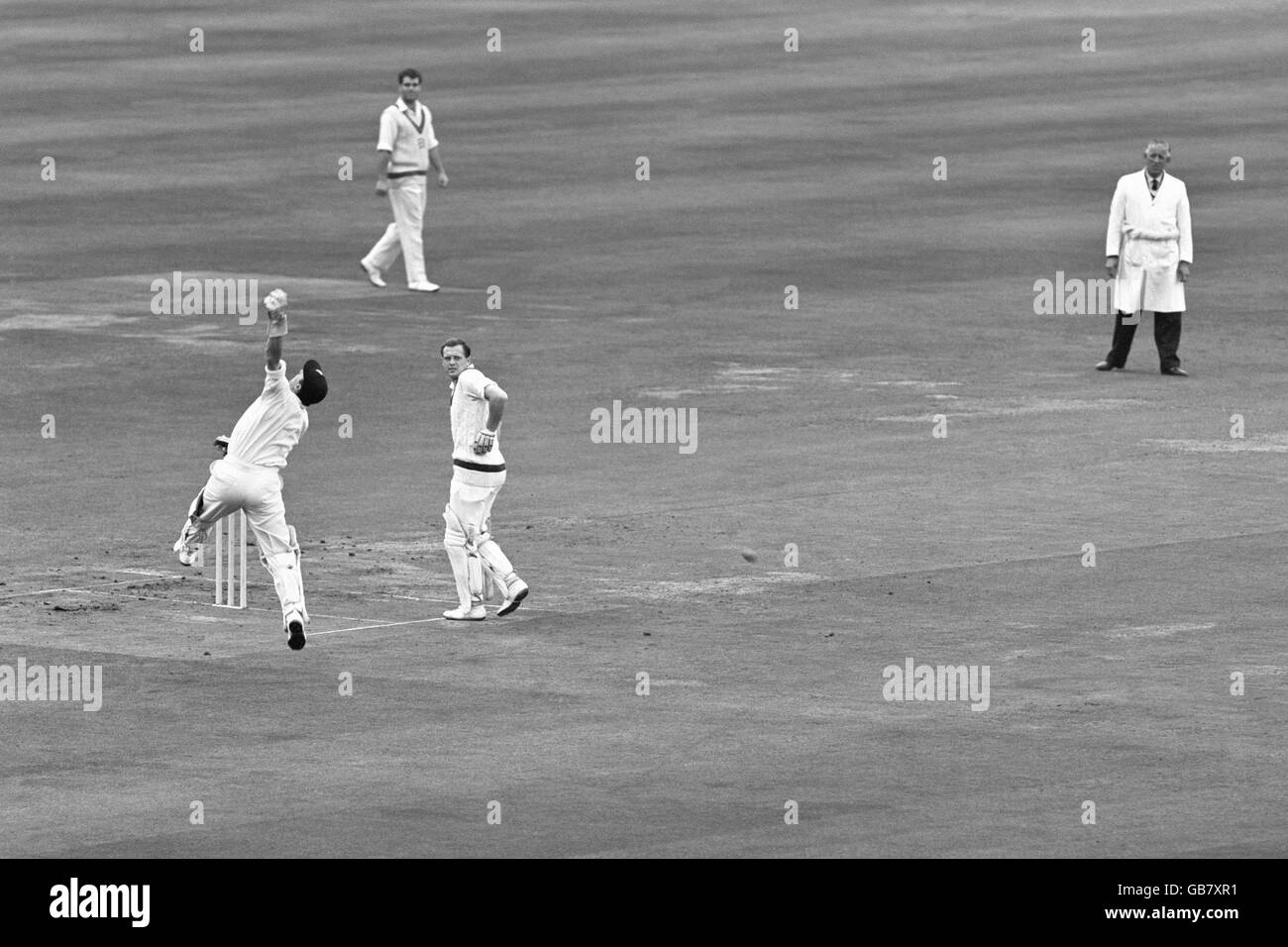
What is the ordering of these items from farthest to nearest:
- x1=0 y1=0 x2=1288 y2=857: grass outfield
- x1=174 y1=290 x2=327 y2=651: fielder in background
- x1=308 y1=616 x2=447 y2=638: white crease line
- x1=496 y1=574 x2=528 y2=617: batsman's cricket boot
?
1. x1=496 y1=574 x2=528 y2=617: batsman's cricket boot
2. x1=308 y1=616 x2=447 y2=638: white crease line
3. x1=174 y1=290 x2=327 y2=651: fielder in background
4. x1=0 y1=0 x2=1288 y2=857: grass outfield

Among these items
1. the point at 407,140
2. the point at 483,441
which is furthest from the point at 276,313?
the point at 407,140

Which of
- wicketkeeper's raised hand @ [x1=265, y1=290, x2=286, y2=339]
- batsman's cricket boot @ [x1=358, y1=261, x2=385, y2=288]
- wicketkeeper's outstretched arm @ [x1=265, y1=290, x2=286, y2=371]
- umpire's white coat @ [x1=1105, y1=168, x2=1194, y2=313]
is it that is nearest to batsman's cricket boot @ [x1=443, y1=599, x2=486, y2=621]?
wicketkeeper's outstretched arm @ [x1=265, y1=290, x2=286, y2=371]

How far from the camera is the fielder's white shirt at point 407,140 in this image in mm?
32344

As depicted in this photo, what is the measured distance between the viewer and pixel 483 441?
17.7m

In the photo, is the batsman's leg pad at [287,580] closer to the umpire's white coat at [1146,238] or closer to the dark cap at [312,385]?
the dark cap at [312,385]

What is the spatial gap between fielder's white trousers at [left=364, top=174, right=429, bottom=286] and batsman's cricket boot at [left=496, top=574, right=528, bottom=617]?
15156mm

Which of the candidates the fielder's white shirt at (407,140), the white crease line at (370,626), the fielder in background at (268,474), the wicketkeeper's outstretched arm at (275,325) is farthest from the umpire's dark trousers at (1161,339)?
the wicketkeeper's outstretched arm at (275,325)

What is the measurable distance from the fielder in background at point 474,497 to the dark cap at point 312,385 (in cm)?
105

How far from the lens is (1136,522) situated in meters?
20.7

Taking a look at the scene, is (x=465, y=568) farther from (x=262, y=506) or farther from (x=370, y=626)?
(x=262, y=506)

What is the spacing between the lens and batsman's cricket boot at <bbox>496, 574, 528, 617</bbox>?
17562mm

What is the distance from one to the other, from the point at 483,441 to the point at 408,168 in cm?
1527

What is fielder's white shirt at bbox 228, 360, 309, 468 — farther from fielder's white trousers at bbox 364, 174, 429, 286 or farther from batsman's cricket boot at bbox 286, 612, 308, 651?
fielder's white trousers at bbox 364, 174, 429, 286

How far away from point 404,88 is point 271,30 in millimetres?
30359
